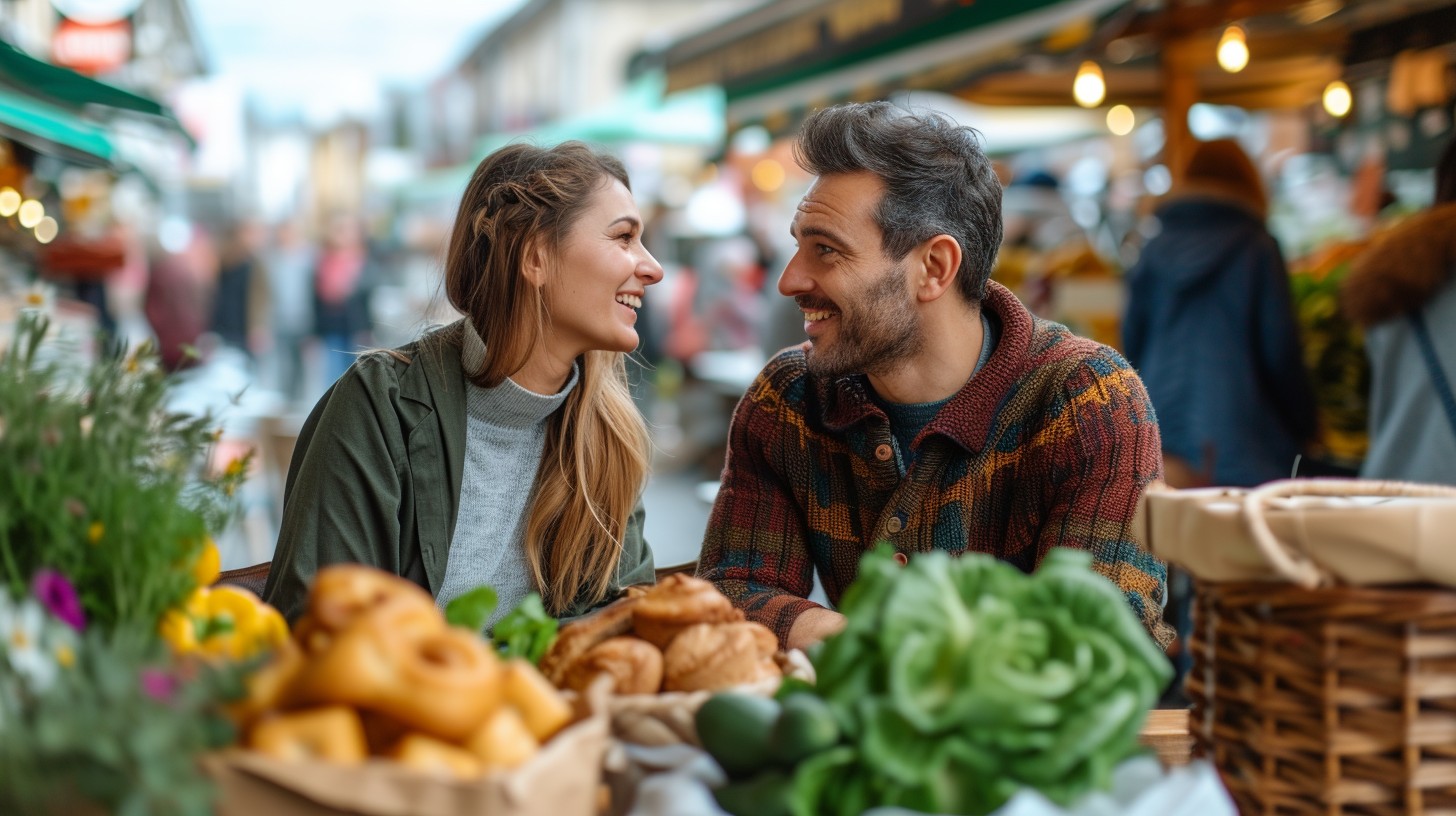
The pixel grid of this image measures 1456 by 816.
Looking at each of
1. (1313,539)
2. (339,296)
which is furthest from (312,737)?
(339,296)

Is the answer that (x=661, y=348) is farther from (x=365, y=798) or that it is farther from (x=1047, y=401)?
(x=365, y=798)

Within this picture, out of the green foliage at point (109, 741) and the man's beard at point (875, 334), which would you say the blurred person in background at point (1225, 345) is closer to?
the man's beard at point (875, 334)

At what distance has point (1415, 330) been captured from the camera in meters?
3.64

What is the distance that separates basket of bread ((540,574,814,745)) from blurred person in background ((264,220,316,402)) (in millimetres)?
14265

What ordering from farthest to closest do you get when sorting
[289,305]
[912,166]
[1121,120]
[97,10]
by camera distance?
[289,305] < [97,10] < [1121,120] < [912,166]

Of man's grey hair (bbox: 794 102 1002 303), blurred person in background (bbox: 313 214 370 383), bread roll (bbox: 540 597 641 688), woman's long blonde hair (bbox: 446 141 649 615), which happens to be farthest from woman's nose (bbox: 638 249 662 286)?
blurred person in background (bbox: 313 214 370 383)

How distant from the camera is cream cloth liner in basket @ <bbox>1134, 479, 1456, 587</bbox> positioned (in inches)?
46.9

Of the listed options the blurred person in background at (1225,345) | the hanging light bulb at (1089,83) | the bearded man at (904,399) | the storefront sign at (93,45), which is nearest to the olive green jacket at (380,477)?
the bearded man at (904,399)

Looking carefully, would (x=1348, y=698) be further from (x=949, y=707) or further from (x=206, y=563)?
(x=206, y=563)

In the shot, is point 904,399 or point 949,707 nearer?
point 949,707

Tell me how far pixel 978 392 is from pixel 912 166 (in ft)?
1.36

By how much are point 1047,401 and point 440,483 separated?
102 cm

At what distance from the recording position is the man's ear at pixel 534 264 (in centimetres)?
254

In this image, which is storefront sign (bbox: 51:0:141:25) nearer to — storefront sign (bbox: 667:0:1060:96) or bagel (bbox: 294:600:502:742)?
storefront sign (bbox: 667:0:1060:96)
